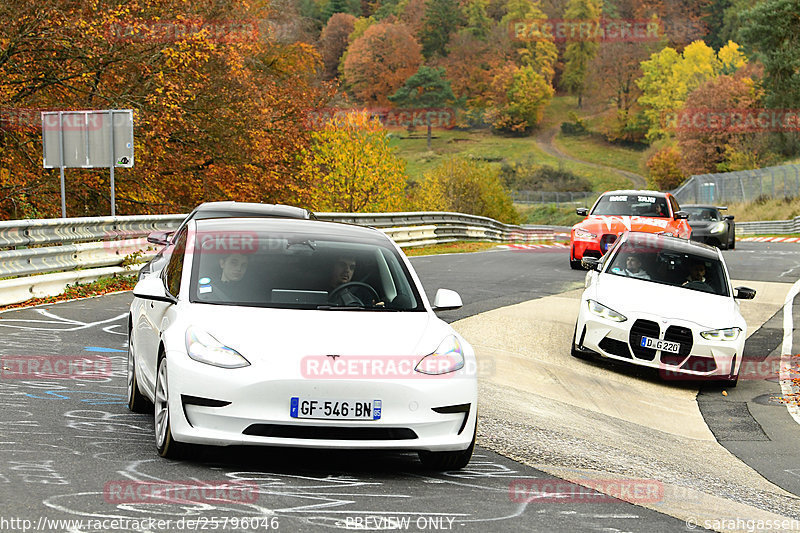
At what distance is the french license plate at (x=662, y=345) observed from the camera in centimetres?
1262

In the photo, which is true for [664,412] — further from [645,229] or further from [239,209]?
[645,229]

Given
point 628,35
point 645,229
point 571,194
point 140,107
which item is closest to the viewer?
point 645,229

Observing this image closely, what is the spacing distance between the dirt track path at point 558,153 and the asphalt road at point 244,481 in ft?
378

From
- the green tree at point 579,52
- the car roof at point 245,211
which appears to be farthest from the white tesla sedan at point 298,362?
the green tree at point 579,52

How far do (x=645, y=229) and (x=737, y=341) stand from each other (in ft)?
34.5

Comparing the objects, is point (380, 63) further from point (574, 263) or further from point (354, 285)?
point (354, 285)

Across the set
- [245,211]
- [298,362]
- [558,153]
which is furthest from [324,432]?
[558,153]

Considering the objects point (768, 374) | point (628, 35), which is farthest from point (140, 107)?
point (628, 35)

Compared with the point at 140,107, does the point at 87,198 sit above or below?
below

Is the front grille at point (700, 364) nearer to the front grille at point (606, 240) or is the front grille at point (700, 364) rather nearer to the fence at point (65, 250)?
the fence at point (65, 250)

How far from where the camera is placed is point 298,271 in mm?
7258

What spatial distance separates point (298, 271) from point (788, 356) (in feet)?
30.6

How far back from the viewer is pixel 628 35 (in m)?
179

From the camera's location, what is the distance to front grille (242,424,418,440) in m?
5.93
